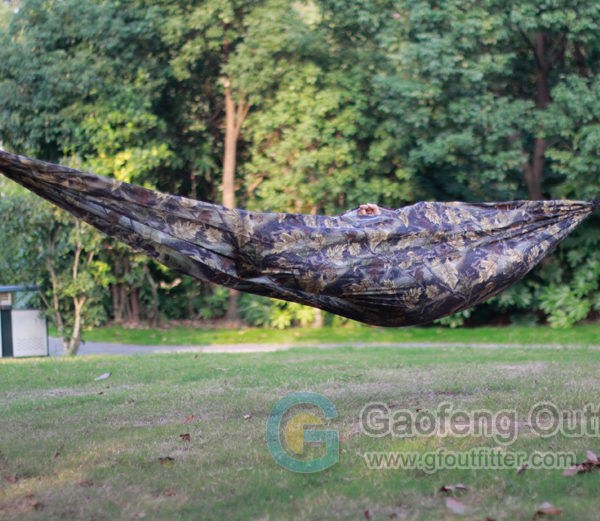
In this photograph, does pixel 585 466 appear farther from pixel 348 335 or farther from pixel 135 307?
pixel 135 307

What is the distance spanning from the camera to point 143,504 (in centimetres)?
340

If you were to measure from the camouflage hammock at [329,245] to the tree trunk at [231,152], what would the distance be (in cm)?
969

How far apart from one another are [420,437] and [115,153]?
1060 centimetres

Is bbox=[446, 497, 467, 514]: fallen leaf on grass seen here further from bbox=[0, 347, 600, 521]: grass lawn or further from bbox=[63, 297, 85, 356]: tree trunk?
bbox=[63, 297, 85, 356]: tree trunk

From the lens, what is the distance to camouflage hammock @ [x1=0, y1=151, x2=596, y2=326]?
445 cm

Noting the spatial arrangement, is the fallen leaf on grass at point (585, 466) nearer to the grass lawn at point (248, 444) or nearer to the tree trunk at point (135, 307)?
the grass lawn at point (248, 444)

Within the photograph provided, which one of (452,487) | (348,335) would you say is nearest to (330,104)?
(348,335)

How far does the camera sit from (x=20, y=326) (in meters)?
10.2

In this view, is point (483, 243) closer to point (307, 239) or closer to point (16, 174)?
point (307, 239)

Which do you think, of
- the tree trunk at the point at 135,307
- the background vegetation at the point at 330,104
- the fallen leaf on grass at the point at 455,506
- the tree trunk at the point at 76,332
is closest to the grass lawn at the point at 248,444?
the fallen leaf on grass at the point at 455,506

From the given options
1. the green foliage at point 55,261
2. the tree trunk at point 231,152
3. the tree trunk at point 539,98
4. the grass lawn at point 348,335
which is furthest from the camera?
the tree trunk at point 231,152
